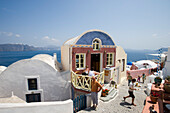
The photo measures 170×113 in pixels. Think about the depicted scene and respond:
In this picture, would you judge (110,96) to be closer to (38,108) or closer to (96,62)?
(96,62)

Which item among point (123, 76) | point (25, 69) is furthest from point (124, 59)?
point (25, 69)

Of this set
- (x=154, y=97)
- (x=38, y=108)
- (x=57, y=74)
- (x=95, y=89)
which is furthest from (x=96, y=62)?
(x=38, y=108)

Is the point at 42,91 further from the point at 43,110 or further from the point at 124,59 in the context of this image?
the point at 124,59

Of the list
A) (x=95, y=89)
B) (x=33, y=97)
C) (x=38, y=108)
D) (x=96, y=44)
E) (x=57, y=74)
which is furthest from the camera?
(x=96, y=44)

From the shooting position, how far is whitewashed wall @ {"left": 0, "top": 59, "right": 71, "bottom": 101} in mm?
9609

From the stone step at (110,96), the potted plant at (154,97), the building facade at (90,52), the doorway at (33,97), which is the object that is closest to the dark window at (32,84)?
the doorway at (33,97)

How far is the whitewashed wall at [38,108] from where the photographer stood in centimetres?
551

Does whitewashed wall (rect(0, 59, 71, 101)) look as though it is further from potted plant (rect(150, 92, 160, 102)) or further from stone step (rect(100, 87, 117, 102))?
potted plant (rect(150, 92, 160, 102))

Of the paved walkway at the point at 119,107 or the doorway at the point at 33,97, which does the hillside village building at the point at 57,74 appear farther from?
the paved walkway at the point at 119,107

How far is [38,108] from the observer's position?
5.82 m

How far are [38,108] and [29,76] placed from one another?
5.00 metres

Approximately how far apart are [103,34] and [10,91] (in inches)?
466

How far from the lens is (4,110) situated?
18.0 feet

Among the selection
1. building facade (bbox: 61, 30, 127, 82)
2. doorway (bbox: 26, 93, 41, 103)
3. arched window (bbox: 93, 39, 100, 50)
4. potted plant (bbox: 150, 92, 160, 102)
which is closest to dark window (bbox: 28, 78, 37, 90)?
doorway (bbox: 26, 93, 41, 103)
